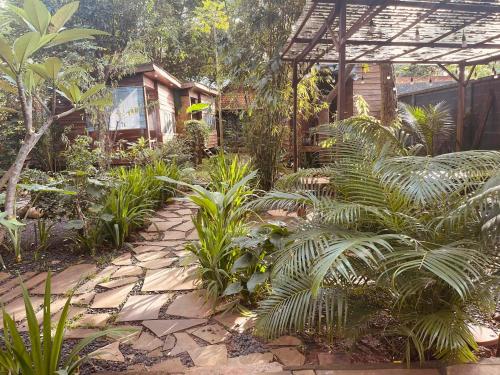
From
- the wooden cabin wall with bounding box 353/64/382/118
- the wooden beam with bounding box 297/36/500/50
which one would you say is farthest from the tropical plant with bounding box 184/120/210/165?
the wooden beam with bounding box 297/36/500/50

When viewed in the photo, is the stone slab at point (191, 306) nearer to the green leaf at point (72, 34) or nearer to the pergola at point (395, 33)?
the green leaf at point (72, 34)

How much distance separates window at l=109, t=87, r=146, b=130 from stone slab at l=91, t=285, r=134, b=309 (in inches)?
260

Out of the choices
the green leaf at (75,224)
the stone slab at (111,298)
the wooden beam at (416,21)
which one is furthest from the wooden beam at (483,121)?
the green leaf at (75,224)

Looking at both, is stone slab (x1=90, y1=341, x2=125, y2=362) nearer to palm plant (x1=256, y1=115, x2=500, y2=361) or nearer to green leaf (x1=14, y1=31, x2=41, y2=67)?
palm plant (x1=256, y1=115, x2=500, y2=361)

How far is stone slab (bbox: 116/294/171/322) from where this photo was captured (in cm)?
218

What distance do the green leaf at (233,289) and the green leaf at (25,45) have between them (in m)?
1.59

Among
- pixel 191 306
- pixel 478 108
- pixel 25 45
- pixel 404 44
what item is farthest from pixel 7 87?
pixel 478 108

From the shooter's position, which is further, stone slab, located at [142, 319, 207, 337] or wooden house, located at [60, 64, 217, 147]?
wooden house, located at [60, 64, 217, 147]

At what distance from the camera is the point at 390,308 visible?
175 cm

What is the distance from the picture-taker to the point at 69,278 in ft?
9.18

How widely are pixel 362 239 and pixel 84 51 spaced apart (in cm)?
761

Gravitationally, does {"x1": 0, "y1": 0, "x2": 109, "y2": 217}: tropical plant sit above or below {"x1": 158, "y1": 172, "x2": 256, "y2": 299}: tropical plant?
above

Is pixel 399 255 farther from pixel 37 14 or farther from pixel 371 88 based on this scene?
pixel 371 88

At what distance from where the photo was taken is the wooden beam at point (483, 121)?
5.71 meters
